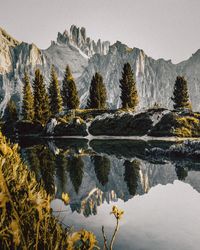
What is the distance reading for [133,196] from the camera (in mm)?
13344

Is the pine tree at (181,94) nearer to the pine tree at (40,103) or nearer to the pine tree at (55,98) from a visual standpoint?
the pine tree at (55,98)

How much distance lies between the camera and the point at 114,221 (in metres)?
9.89

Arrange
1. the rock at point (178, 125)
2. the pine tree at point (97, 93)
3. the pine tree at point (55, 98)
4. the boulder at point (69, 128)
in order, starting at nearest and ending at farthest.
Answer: the rock at point (178, 125) → the boulder at point (69, 128) → the pine tree at point (97, 93) → the pine tree at point (55, 98)

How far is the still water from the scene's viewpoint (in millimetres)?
8212

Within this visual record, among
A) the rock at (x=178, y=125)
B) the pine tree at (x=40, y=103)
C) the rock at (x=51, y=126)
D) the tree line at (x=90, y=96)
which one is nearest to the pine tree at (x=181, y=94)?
the tree line at (x=90, y=96)

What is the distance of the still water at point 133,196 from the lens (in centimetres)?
821

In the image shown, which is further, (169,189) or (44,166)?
(44,166)

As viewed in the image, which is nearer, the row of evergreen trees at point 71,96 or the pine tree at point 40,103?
the row of evergreen trees at point 71,96

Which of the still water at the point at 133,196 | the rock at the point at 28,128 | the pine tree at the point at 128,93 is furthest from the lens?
the rock at the point at 28,128

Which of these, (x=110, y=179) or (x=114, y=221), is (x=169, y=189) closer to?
(x=110, y=179)

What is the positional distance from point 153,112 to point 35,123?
2930 cm

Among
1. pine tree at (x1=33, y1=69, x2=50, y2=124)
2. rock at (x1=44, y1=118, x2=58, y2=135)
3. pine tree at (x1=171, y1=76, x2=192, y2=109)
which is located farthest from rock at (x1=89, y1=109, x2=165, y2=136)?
pine tree at (x1=33, y1=69, x2=50, y2=124)

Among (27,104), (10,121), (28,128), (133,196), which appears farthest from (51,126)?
(133,196)

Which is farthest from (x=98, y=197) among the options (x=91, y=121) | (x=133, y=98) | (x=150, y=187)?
(x=133, y=98)
